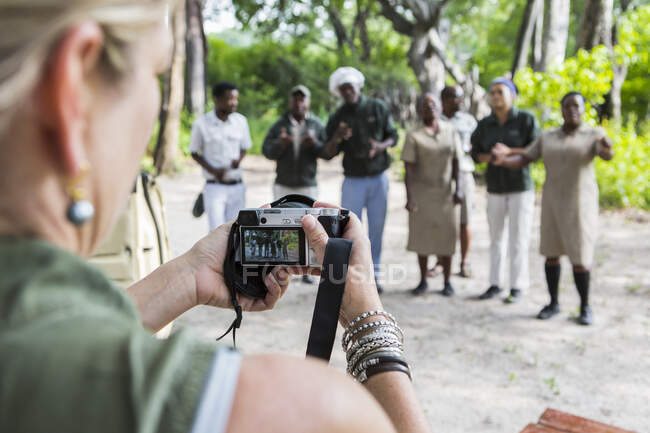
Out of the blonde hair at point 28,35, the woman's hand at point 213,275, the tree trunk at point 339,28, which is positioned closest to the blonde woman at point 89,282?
the blonde hair at point 28,35

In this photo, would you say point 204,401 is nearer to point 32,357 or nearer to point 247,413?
point 247,413

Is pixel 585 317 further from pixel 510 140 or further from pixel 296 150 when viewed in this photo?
pixel 296 150

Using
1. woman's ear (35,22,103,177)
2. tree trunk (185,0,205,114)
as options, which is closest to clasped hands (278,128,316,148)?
woman's ear (35,22,103,177)

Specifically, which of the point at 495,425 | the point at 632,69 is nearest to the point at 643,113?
the point at 632,69

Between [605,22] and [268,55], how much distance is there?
1658 centimetres

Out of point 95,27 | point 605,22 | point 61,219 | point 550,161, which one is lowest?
point 550,161

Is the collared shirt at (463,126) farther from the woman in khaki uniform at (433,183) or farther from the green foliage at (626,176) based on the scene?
the green foliage at (626,176)

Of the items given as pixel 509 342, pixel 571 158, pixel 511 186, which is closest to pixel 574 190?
pixel 571 158

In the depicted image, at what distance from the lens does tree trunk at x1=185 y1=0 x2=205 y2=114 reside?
14531 mm

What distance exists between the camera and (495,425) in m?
3.55

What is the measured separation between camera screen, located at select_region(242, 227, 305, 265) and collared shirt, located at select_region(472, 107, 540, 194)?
4.39 meters

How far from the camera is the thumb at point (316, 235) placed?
4.65ft

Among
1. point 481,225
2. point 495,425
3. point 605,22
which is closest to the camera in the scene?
point 495,425

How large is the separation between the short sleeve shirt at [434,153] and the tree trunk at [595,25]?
654 cm
